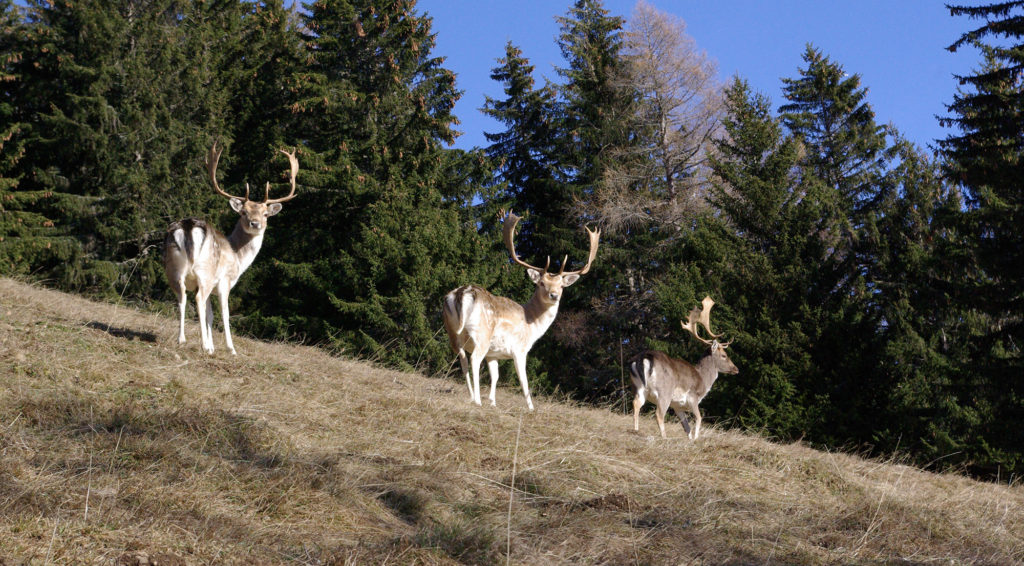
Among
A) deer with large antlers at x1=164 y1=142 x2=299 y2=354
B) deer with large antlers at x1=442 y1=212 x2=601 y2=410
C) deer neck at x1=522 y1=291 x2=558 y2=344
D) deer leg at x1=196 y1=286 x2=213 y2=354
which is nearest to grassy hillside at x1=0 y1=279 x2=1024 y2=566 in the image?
deer leg at x1=196 y1=286 x2=213 y2=354

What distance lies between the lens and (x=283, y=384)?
32.3 feet

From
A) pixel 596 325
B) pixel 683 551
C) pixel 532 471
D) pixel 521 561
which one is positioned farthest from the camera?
pixel 596 325

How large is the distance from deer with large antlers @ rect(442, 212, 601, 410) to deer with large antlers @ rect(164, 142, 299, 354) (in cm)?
279

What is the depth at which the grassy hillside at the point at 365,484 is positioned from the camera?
199 inches

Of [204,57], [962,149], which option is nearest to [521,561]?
[962,149]

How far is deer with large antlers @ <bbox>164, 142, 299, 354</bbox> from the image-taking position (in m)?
10.2

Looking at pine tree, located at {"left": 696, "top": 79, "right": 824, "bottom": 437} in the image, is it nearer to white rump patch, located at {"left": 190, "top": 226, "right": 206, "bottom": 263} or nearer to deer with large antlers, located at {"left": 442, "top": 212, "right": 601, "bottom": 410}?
deer with large antlers, located at {"left": 442, "top": 212, "right": 601, "bottom": 410}

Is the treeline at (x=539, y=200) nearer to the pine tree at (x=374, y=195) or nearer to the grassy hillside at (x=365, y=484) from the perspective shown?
the pine tree at (x=374, y=195)

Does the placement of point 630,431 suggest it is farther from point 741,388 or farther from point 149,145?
point 149,145

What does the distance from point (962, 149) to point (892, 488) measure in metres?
11.2

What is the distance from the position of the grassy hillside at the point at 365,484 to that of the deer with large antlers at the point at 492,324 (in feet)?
2.66

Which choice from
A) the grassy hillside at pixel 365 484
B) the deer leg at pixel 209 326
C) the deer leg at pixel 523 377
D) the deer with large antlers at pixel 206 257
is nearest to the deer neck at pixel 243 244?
the deer with large antlers at pixel 206 257

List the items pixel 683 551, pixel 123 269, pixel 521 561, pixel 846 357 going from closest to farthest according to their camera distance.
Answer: pixel 521 561 < pixel 683 551 < pixel 846 357 < pixel 123 269

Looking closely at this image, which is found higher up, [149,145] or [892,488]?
[149,145]
